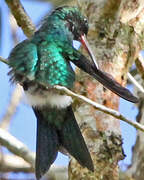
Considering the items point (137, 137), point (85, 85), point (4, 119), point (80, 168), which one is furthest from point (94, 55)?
point (4, 119)

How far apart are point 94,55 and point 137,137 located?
133 centimetres

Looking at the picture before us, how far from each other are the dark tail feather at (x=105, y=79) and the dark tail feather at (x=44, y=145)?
14.9 inches

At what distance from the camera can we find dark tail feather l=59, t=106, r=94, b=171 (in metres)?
3.24

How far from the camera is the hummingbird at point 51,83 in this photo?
329 cm

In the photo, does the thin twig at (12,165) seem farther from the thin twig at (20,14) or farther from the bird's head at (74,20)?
the bird's head at (74,20)

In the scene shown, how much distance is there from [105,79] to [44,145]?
56cm

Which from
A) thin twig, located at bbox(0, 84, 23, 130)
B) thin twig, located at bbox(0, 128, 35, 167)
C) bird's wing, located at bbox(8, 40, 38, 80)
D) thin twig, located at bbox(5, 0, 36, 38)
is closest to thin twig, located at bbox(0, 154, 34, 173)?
thin twig, located at bbox(0, 84, 23, 130)

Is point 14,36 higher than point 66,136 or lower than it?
lower

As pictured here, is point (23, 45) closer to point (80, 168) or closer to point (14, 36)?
point (80, 168)

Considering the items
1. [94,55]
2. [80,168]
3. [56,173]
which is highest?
[94,55]

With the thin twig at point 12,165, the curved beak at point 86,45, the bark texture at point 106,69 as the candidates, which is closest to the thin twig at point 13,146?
the bark texture at point 106,69

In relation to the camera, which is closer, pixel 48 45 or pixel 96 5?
pixel 48 45

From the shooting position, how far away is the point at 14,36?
584cm

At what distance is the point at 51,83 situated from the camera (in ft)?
10.8
